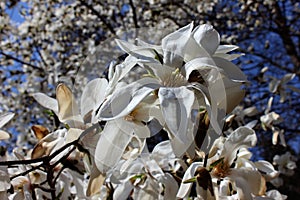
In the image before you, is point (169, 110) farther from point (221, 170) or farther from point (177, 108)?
point (221, 170)

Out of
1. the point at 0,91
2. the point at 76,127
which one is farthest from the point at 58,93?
the point at 0,91

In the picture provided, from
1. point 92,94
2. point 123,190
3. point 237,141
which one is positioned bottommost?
point 123,190

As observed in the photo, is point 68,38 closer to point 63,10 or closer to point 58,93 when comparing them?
point 63,10

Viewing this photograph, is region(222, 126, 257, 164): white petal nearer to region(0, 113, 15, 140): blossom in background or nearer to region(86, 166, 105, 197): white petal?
region(86, 166, 105, 197): white petal

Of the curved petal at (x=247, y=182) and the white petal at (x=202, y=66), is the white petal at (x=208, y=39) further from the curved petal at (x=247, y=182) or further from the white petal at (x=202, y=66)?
the curved petal at (x=247, y=182)

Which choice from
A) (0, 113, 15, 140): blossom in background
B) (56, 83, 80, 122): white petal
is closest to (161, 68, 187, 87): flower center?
(56, 83, 80, 122): white petal

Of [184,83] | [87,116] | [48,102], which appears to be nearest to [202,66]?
[184,83]

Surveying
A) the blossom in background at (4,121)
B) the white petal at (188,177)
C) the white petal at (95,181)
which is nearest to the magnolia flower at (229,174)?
the white petal at (188,177)
